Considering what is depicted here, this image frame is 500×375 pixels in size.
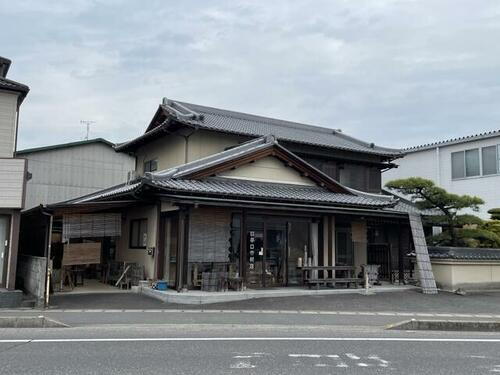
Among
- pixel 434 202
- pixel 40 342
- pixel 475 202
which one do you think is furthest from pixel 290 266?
pixel 40 342

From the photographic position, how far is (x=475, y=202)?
61.3 feet

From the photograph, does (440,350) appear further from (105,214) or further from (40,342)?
(105,214)

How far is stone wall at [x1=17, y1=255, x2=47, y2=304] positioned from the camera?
12.9 metres

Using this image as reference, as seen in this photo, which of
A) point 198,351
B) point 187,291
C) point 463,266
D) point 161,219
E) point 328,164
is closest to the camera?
point 198,351

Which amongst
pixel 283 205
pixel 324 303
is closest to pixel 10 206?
pixel 283 205

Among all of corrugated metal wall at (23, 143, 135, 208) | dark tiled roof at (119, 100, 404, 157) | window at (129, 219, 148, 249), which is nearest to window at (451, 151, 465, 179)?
dark tiled roof at (119, 100, 404, 157)

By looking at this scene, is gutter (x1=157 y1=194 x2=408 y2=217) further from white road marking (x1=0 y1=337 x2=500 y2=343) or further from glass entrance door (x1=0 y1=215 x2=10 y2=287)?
white road marking (x1=0 y1=337 x2=500 y2=343)

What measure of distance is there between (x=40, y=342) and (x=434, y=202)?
1562cm

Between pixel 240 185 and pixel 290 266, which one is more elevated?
pixel 240 185

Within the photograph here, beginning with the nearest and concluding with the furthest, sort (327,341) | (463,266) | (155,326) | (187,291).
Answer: (327,341) < (155,326) < (187,291) < (463,266)

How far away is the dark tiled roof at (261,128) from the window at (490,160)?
455cm

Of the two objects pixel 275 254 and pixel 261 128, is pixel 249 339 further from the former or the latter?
pixel 261 128

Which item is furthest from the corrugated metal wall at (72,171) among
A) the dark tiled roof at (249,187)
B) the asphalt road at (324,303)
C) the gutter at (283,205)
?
the gutter at (283,205)

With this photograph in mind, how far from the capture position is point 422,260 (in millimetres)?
17719
